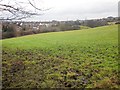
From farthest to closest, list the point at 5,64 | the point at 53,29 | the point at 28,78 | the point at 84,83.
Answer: the point at 53,29 → the point at 5,64 → the point at 28,78 → the point at 84,83

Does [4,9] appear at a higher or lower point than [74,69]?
higher

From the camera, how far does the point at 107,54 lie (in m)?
17.2

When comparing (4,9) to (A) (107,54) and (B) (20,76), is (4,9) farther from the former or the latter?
(A) (107,54)

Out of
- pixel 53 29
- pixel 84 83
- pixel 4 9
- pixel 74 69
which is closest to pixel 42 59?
pixel 74 69

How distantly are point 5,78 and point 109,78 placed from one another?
5687 millimetres

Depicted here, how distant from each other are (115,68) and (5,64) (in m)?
7.66

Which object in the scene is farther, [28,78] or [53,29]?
[53,29]

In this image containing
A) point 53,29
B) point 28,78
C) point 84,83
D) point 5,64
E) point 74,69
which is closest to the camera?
point 84,83

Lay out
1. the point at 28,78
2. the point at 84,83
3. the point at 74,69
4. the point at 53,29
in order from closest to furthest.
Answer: the point at 84,83 < the point at 28,78 < the point at 74,69 < the point at 53,29

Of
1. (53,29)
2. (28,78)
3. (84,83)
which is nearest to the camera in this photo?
(84,83)

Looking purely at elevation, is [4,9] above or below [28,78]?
above

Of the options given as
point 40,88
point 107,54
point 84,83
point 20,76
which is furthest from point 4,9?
point 107,54

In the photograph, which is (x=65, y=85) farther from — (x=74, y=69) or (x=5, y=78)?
(x=5, y=78)

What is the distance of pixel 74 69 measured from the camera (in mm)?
13844
